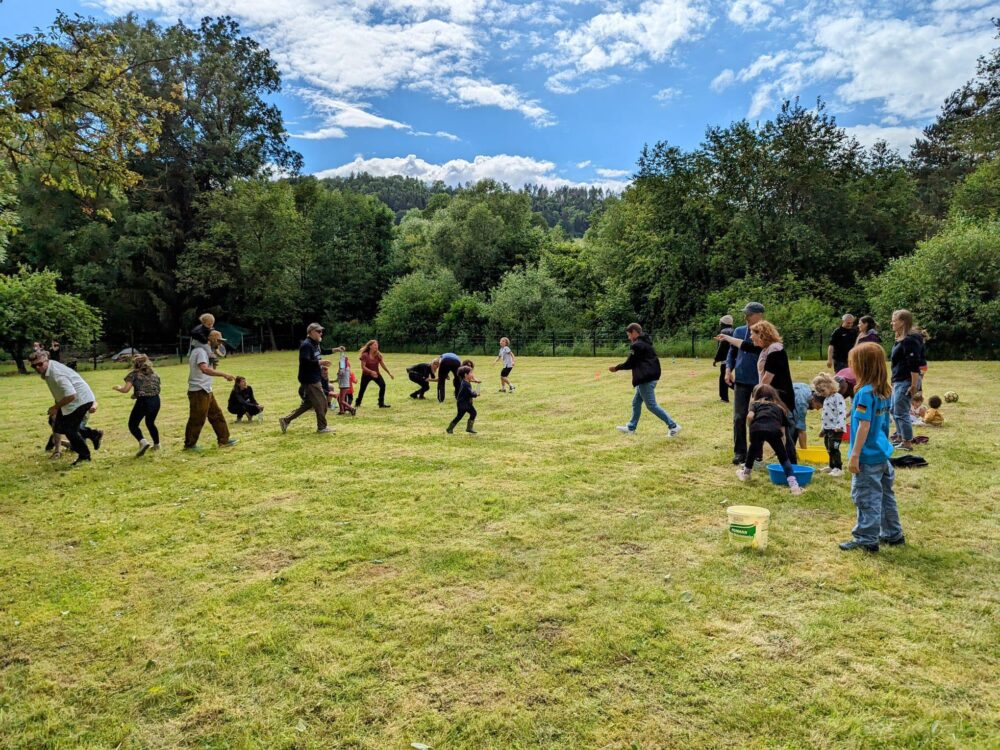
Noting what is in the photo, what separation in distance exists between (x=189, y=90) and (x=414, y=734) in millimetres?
46200

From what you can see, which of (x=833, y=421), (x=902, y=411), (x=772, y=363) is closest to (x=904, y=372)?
(x=902, y=411)

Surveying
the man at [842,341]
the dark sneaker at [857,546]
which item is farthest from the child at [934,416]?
the dark sneaker at [857,546]

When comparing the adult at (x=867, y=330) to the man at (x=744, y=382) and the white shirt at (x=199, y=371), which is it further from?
the white shirt at (x=199, y=371)

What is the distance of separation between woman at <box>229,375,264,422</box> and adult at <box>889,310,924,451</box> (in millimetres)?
10941

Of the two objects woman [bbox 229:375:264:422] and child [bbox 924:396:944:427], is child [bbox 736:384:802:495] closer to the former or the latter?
child [bbox 924:396:944:427]

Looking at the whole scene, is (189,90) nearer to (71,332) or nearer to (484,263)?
(71,332)

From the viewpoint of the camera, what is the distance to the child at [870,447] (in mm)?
4672

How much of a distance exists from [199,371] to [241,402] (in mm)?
3146

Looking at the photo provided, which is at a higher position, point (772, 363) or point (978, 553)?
point (772, 363)

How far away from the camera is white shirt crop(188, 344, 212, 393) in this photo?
8.76 meters

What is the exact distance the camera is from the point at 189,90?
39406 millimetres

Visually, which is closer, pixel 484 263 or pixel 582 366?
pixel 582 366

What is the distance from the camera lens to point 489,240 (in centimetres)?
4219

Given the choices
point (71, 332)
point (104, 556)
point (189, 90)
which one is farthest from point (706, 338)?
point (189, 90)
